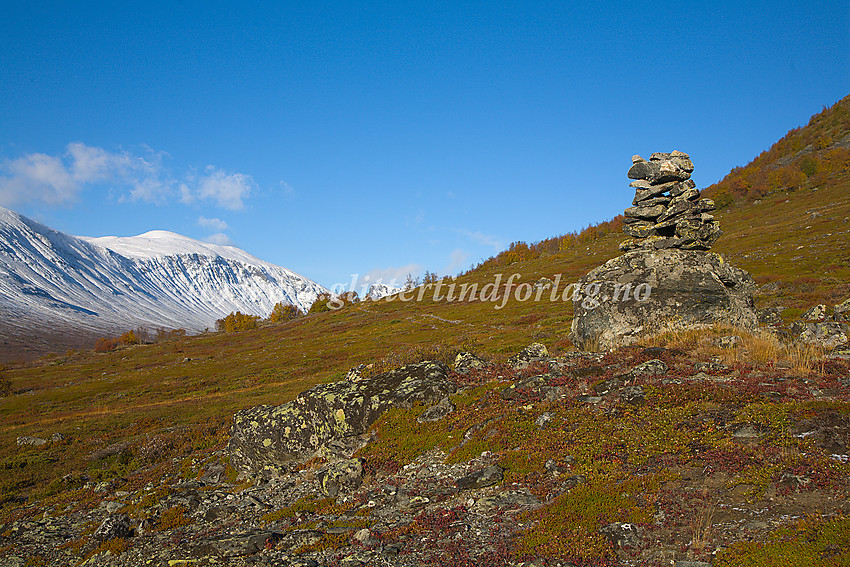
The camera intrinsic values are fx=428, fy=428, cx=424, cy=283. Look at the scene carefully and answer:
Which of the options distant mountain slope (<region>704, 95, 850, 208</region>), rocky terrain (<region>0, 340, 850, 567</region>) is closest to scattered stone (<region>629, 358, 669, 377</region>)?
rocky terrain (<region>0, 340, 850, 567</region>)

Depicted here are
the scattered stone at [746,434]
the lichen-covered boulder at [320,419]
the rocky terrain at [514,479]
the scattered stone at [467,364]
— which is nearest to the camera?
the rocky terrain at [514,479]

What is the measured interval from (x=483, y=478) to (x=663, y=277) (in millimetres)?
16388

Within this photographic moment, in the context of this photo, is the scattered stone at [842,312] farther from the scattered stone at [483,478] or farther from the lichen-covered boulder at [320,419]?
the scattered stone at [483,478]

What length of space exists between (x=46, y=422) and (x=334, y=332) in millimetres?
55353

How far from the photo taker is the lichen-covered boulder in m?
16.4

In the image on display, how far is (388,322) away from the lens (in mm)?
90938

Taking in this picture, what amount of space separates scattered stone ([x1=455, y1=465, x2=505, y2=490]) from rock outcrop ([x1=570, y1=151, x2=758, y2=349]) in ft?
41.1

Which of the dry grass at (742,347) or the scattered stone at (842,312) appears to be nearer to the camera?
the dry grass at (742,347)

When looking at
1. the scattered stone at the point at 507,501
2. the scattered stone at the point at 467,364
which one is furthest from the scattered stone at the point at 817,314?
Result: the scattered stone at the point at 507,501

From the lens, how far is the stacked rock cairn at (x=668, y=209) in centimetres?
2452

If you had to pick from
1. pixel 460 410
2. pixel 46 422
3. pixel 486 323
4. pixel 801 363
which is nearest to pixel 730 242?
pixel 486 323

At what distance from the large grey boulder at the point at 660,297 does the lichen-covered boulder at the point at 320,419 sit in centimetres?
999

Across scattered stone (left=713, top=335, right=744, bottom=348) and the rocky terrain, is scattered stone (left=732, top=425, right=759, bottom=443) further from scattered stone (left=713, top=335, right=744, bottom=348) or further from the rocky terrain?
scattered stone (left=713, top=335, right=744, bottom=348)

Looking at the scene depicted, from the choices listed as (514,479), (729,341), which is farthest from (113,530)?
(729,341)
